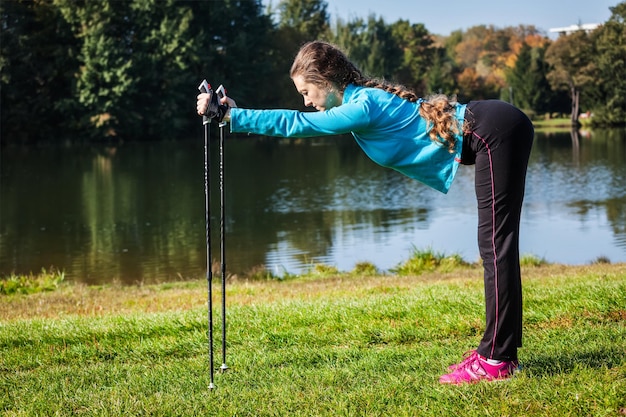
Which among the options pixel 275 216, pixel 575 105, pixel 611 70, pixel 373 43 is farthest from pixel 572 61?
pixel 275 216

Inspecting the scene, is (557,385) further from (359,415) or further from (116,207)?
(116,207)

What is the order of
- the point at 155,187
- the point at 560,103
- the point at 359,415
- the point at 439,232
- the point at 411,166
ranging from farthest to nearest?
1. the point at 560,103
2. the point at 155,187
3. the point at 439,232
4. the point at 411,166
5. the point at 359,415

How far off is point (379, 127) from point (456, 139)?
45 centimetres

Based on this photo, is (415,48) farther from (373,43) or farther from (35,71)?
(35,71)

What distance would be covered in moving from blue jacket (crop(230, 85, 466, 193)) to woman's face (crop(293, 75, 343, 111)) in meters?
0.07

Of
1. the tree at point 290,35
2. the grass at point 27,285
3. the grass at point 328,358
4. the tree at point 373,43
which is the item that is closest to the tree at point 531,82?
the tree at point 373,43

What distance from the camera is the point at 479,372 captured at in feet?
15.3

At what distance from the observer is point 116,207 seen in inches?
1059

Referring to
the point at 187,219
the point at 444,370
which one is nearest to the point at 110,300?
the point at 444,370

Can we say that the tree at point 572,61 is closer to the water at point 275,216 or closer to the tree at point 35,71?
the water at point 275,216

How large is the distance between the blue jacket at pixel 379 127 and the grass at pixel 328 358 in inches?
50.2

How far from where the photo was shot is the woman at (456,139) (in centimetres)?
460

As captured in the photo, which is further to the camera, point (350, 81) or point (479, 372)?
point (350, 81)

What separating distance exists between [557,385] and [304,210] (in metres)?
21.1
